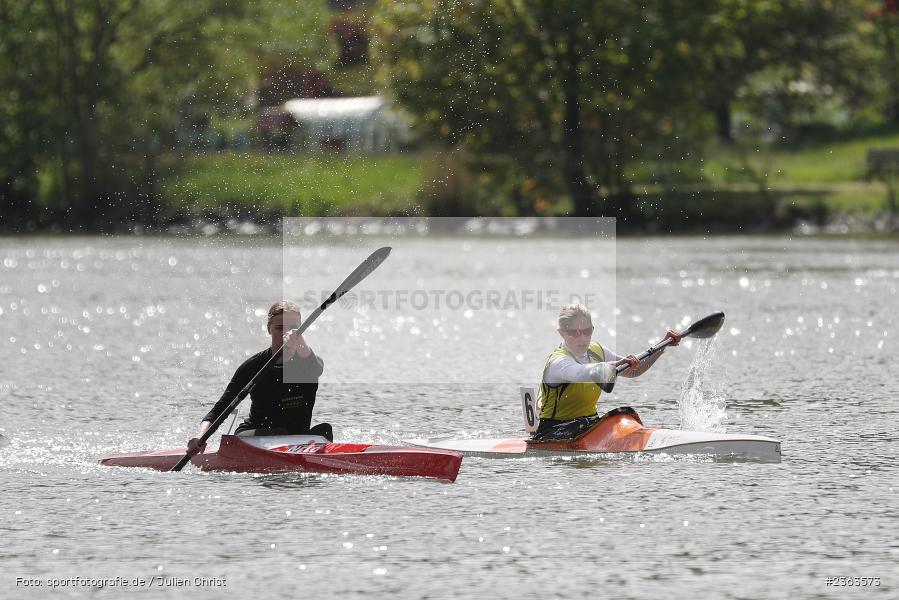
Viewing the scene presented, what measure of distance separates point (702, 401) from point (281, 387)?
5.75 meters

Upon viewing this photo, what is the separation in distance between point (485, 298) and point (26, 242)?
23.8 m

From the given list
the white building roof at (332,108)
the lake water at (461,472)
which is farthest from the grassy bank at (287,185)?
the lake water at (461,472)

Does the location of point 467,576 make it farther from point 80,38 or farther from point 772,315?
point 80,38

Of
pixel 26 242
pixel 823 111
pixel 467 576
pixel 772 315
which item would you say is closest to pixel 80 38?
pixel 26 242

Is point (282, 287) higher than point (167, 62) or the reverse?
the reverse

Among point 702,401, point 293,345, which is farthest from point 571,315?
point 702,401

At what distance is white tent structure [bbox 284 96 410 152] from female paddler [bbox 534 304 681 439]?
3936cm

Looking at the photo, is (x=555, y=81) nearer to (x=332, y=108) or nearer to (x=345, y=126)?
(x=345, y=126)

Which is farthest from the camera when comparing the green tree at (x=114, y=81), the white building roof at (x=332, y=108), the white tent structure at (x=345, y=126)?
the green tree at (x=114, y=81)

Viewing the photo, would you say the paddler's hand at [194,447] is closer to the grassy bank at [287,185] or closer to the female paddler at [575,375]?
the female paddler at [575,375]

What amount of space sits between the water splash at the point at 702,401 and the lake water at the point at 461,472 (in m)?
0.07

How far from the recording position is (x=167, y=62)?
5919 cm

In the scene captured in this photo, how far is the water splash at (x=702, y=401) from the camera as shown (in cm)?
1606

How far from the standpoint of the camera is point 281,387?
44.8 ft
